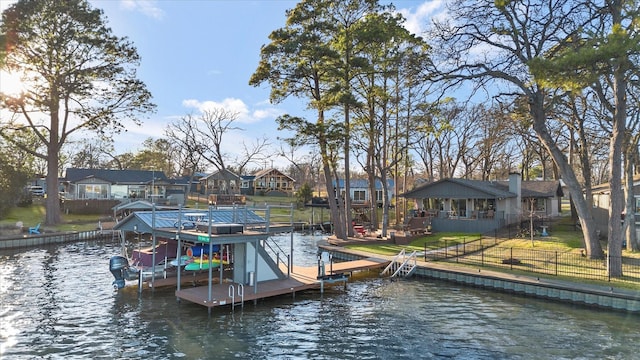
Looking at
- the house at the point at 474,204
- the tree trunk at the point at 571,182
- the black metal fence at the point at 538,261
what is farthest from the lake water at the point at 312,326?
the house at the point at 474,204

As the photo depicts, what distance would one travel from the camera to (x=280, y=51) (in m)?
29.3

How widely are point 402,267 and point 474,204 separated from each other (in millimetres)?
17839

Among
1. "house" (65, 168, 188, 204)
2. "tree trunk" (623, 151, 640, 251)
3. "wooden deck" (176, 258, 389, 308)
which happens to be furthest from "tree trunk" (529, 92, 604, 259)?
"house" (65, 168, 188, 204)

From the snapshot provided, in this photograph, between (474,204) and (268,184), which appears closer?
(474,204)

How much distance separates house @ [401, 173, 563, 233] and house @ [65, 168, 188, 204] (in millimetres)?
31520

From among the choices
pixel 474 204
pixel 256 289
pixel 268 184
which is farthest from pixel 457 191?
pixel 268 184

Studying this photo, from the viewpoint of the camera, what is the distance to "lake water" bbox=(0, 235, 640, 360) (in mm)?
11961

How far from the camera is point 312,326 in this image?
14.3 meters

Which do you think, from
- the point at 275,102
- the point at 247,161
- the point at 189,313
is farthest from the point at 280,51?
the point at 247,161

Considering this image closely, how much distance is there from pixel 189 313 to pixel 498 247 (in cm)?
2045

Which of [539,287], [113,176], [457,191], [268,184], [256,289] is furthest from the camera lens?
[268,184]

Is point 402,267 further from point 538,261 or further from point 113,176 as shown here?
point 113,176

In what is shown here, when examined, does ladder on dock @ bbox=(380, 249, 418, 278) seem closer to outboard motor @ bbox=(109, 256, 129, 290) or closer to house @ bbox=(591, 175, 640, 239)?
outboard motor @ bbox=(109, 256, 129, 290)

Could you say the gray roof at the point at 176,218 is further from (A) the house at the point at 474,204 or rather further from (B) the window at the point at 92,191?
(B) the window at the point at 92,191
